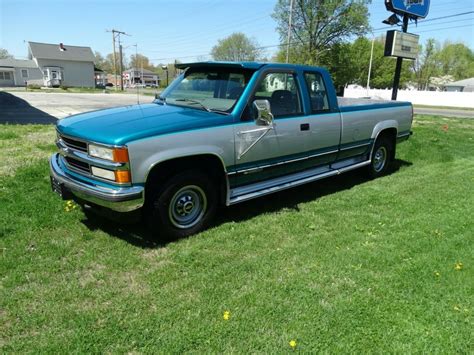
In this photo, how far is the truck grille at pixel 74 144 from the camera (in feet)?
12.7

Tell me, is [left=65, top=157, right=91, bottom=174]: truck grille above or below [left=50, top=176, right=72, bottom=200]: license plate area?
above

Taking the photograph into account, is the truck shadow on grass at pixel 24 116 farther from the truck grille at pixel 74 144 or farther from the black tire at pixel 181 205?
the black tire at pixel 181 205

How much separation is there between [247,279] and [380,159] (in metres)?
4.84

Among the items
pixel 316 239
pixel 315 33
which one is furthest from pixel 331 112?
pixel 315 33


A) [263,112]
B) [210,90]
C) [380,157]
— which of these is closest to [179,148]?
[263,112]

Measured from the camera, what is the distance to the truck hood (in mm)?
3653

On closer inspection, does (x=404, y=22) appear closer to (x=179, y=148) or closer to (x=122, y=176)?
(x=179, y=148)

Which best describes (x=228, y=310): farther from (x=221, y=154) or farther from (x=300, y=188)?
(x=300, y=188)

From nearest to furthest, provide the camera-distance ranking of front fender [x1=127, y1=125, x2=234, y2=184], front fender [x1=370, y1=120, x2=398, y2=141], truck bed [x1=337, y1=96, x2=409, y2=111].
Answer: front fender [x1=127, y1=125, x2=234, y2=184] < truck bed [x1=337, y1=96, x2=409, y2=111] < front fender [x1=370, y1=120, x2=398, y2=141]

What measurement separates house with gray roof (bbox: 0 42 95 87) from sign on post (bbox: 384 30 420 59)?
191ft

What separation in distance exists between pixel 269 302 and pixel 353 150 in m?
3.91

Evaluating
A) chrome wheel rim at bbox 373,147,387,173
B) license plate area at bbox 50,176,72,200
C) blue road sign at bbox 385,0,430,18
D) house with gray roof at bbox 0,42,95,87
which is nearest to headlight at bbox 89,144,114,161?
license plate area at bbox 50,176,72,200

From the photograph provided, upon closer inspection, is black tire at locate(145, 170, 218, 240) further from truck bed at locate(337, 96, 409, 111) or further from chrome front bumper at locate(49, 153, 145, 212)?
truck bed at locate(337, 96, 409, 111)

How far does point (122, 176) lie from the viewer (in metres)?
3.60
